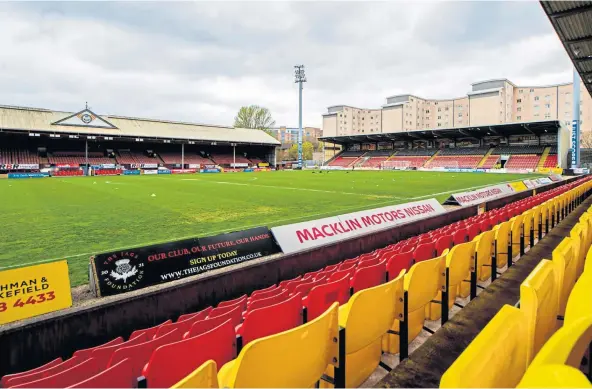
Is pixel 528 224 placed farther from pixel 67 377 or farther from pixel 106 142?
pixel 106 142

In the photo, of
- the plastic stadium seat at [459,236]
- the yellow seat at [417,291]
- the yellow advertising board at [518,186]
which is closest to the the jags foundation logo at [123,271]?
the yellow seat at [417,291]

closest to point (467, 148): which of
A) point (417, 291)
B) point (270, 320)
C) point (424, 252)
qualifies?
point (424, 252)

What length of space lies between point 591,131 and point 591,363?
94.3 m

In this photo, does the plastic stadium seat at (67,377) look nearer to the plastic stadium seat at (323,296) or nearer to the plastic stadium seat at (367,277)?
the plastic stadium seat at (323,296)

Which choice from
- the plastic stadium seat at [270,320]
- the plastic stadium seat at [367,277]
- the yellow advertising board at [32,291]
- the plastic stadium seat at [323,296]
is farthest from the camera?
the yellow advertising board at [32,291]

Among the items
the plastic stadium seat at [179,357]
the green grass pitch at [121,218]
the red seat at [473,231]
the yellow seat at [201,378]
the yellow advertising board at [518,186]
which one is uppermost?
the yellow advertising board at [518,186]

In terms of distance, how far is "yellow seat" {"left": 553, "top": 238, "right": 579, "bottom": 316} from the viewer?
8.18 ft

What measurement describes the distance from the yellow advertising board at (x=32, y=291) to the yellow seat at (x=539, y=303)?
4607 millimetres

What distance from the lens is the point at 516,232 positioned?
5582 millimetres

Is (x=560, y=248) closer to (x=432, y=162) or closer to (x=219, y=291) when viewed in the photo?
(x=219, y=291)

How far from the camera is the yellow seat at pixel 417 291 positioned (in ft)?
9.59

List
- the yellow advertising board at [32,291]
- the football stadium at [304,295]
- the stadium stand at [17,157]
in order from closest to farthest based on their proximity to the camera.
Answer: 1. the football stadium at [304,295]
2. the yellow advertising board at [32,291]
3. the stadium stand at [17,157]

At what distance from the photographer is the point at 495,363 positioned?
139 centimetres

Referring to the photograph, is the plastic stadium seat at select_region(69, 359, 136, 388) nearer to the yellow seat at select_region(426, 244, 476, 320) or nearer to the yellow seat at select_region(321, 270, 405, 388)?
the yellow seat at select_region(321, 270, 405, 388)
